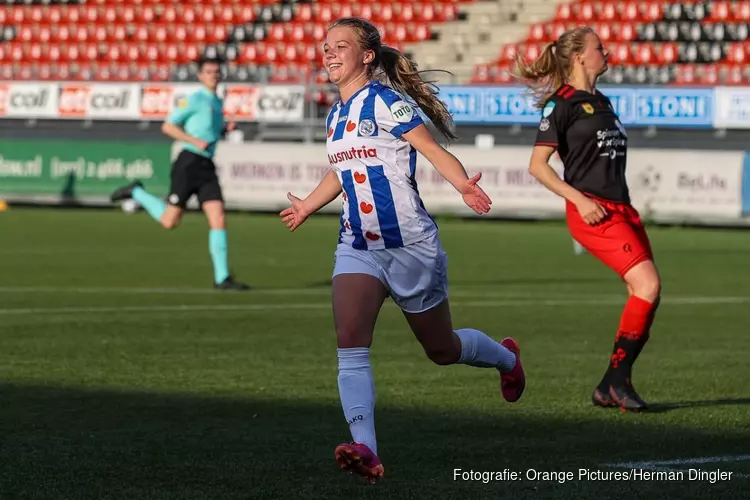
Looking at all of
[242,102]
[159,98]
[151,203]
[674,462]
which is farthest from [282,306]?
[159,98]

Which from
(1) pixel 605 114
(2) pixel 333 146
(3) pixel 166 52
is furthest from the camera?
(3) pixel 166 52

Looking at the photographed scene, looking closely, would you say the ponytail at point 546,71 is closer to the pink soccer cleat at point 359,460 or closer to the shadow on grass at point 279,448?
the shadow on grass at point 279,448

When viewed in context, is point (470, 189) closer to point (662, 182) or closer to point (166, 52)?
point (662, 182)

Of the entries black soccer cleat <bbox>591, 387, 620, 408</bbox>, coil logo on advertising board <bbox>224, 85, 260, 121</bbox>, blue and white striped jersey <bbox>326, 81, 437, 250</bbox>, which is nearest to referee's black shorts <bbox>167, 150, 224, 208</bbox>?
black soccer cleat <bbox>591, 387, 620, 408</bbox>

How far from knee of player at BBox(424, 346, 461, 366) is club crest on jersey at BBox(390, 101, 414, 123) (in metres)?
1.04

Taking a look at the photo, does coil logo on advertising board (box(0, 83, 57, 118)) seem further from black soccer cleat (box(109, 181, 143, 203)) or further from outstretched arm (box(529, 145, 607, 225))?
outstretched arm (box(529, 145, 607, 225))

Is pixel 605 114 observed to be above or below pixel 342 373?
above

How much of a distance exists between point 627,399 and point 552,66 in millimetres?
1927

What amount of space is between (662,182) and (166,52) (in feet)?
53.5

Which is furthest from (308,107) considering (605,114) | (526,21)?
(605,114)

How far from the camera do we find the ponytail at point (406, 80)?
6.77m

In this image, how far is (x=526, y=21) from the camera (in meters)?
35.1

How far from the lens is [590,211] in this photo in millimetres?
8289

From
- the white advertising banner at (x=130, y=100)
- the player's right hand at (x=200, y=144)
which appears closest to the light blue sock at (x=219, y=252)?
the player's right hand at (x=200, y=144)
